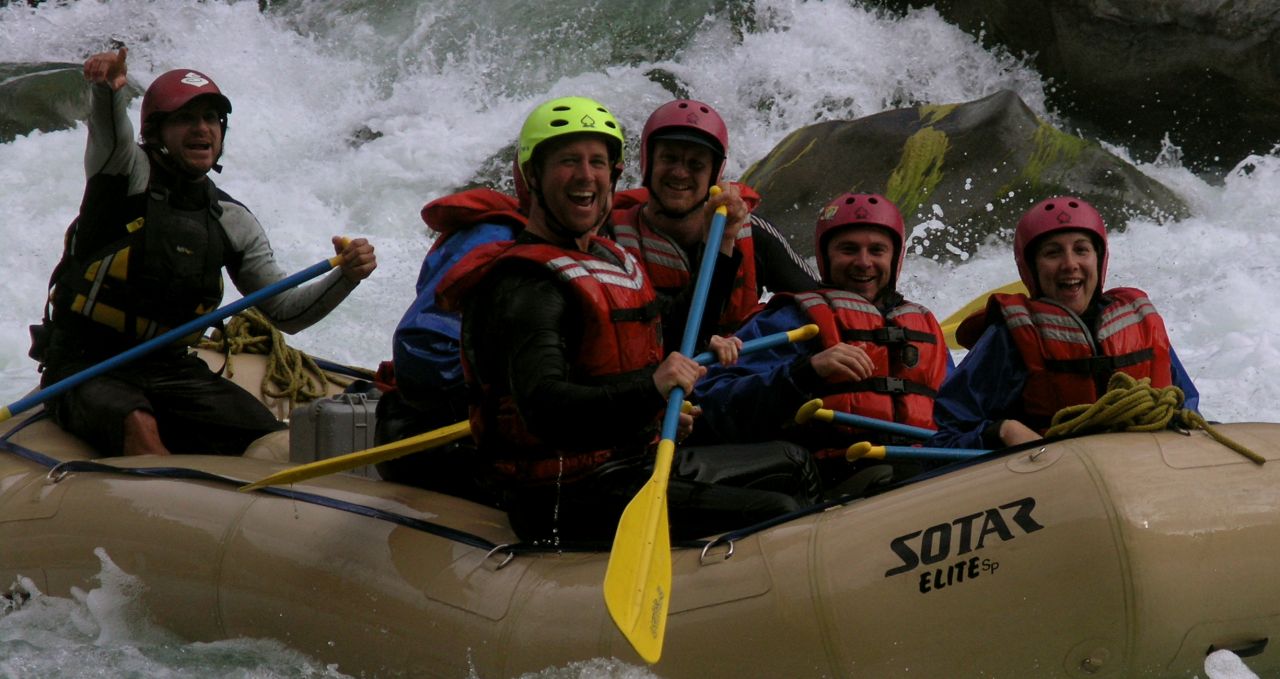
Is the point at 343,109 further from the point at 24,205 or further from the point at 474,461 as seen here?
the point at 474,461

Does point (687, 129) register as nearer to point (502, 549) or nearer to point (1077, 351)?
point (1077, 351)

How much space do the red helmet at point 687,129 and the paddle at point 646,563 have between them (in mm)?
1075

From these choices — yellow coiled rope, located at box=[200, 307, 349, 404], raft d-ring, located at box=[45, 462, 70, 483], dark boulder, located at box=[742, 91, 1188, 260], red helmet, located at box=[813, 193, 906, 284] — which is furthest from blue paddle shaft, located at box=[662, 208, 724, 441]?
dark boulder, located at box=[742, 91, 1188, 260]

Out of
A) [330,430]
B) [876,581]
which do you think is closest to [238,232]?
[330,430]

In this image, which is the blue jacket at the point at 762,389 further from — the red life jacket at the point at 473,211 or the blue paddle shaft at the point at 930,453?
the red life jacket at the point at 473,211

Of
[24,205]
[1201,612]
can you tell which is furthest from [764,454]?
[24,205]

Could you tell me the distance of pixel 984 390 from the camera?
152 inches

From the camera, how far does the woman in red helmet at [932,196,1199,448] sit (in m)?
3.74

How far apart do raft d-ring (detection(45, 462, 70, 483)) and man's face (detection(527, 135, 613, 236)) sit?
1736 mm

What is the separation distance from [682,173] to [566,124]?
0.91 meters

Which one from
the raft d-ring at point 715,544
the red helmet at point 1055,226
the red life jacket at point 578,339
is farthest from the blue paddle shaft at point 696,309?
the red helmet at point 1055,226

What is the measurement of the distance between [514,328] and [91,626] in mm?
1577

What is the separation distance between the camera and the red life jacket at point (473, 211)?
411 centimetres

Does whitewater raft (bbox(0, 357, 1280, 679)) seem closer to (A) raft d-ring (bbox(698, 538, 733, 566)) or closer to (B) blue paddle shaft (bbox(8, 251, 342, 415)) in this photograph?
(A) raft d-ring (bbox(698, 538, 733, 566))
